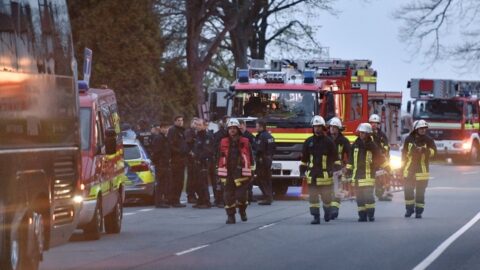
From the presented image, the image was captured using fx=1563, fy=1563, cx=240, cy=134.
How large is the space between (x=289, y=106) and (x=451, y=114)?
27186mm

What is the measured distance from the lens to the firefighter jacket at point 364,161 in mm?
26250

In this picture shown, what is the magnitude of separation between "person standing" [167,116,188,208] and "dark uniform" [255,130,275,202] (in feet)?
5.42

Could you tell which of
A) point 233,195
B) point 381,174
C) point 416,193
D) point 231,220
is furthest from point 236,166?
point 381,174

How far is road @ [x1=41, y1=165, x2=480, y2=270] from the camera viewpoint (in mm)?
17578

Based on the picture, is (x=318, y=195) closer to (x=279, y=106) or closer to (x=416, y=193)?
(x=416, y=193)

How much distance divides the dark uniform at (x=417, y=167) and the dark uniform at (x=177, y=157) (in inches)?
219

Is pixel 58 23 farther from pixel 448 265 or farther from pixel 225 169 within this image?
pixel 225 169

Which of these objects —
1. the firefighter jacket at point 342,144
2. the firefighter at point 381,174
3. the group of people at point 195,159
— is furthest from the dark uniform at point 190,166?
the firefighter jacket at point 342,144

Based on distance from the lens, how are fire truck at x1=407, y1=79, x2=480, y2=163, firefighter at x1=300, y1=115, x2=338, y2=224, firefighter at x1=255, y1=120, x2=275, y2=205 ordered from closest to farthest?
firefighter at x1=300, y1=115, x2=338, y2=224 → firefighter at x1=255, y1=120, x2=275, y2=205 → fire truck at x1=407, y1=79, x2=480, y2=163

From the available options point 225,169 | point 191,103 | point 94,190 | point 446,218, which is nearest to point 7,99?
point 94,190

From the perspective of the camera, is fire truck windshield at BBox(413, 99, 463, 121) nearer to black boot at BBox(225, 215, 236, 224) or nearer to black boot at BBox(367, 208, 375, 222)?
black boot at BBox(367, 208, 375, 222)

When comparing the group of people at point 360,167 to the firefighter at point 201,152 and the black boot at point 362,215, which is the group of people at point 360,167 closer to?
the black boot at point 362,215

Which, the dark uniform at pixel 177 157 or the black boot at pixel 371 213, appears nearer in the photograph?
the black boot at pixel 371 213

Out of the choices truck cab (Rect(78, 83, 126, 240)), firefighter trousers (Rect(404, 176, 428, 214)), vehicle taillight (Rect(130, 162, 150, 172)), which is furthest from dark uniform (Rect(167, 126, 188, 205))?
truck cab (Rect(78, 83, 126, 240))
